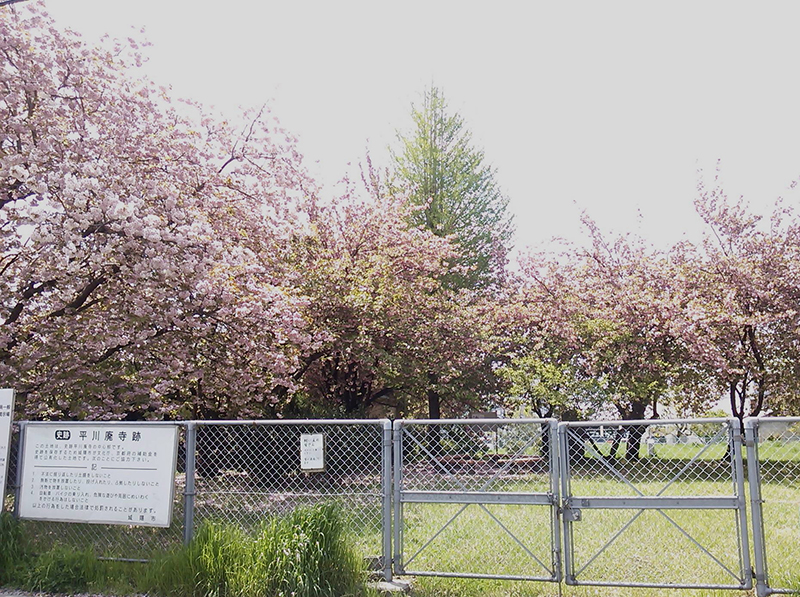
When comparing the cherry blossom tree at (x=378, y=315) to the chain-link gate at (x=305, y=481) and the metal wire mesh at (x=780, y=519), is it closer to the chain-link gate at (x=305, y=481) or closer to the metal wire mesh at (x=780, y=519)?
the chain-link gate at (x=305, y=481)

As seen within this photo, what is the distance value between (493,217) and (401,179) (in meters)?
3.77

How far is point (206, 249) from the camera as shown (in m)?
9.34

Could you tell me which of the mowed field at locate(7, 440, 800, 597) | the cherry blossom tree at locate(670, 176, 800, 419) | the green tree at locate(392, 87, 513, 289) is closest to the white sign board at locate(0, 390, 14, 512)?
the mowed field at locate(7, 440, 800, 597)

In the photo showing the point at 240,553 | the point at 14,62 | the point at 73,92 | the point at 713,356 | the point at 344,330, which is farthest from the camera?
the point at 713,356

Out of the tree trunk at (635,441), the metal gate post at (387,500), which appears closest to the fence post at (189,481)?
the metal gate post at (387,500)

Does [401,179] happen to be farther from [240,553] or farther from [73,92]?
[240,553]

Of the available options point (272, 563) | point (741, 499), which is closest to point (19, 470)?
point (272, 563)

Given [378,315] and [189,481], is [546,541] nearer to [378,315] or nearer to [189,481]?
[189,481]

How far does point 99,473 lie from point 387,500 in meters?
2.59

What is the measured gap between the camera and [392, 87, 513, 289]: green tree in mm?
23375

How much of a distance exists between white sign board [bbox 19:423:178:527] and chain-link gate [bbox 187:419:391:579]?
278mm

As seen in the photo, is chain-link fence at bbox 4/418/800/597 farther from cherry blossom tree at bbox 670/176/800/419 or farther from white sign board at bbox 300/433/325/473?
cherry blossom tree at bbox 670/176/800/419

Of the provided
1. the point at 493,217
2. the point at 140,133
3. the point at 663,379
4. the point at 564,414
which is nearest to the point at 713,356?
the point at 663,379

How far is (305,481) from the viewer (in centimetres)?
872
